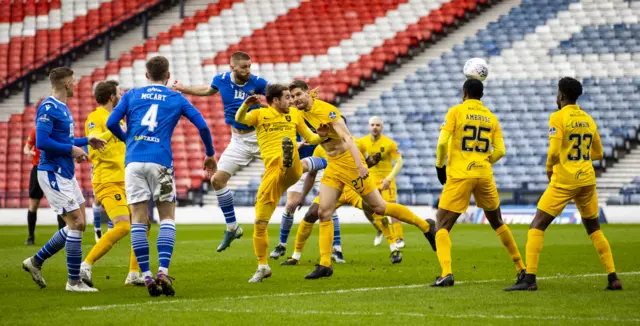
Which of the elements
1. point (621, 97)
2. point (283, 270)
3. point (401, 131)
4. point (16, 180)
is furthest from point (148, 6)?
point (283, 270)

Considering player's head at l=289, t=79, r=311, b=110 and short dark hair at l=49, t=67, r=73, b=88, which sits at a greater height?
short dark hair at l=49, t=67, r=73, b=88

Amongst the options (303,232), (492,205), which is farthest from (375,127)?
(492,205)

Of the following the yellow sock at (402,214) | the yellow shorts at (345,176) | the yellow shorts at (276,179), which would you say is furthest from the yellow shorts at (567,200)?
the yellow shorts at (276,179)

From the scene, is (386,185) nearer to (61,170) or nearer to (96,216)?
(61,170)

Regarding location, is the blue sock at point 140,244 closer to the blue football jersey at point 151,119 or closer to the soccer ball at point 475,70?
the blue football jersey at point 151,119

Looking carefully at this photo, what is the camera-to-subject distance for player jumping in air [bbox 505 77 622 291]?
9.16m

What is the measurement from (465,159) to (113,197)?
4105 mm

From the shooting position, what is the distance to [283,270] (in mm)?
11898

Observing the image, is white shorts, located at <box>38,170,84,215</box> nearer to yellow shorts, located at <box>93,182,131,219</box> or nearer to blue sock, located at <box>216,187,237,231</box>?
yellow shorts, located at <box>93,182,131,219</box>

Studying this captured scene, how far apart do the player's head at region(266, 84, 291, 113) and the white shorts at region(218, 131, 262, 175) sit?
172cm

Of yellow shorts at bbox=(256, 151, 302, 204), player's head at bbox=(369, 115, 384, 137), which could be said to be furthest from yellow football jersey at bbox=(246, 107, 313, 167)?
player's head at bbox=(369, 115, 384, 137)

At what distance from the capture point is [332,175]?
10.9 m

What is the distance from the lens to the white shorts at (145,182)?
8.81m

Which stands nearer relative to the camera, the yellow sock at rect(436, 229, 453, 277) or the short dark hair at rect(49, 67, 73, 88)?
the yellow sock at rect(436, 229, 453, 277)
